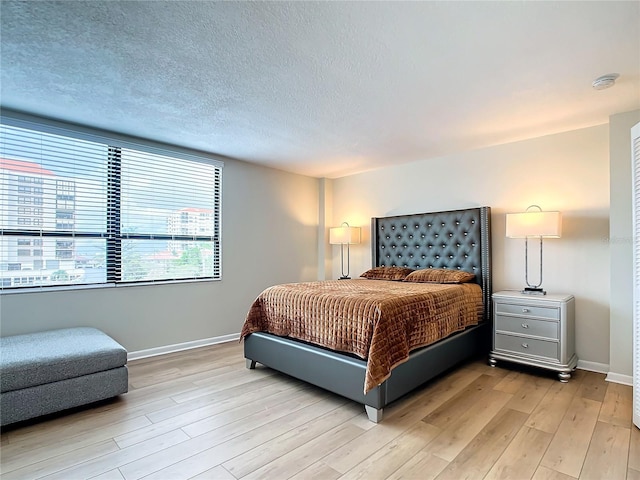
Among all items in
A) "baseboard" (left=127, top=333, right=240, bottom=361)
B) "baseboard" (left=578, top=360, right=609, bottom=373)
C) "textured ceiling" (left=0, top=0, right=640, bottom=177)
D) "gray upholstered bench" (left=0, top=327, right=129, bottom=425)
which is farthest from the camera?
"baseboard" (left=127, top=333, right=240, bottom=361)

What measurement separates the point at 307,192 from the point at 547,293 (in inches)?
131

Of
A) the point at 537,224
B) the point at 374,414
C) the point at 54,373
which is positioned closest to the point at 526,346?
the point at 537,224

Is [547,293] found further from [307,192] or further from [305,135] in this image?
[307,192]

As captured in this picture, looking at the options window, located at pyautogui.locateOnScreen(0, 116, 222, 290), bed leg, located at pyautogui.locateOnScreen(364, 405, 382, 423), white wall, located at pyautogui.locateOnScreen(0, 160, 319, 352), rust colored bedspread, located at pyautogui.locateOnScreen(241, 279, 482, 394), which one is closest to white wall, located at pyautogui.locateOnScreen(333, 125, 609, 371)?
rust colored bedspread, located at pyautogui.locateOnScreen(241, 279, 482, 394)

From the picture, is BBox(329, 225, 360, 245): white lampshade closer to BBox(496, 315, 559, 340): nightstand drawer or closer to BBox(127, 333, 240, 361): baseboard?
BBox(127, 333, 240, 361): baseboard

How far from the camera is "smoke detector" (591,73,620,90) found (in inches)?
84.6

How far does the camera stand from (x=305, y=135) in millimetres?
3312

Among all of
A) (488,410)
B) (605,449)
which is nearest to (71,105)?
(488,410)

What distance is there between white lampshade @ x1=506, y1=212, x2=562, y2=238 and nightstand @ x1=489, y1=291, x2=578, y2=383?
22.2 inches

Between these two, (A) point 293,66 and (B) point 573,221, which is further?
(B) point 573,221

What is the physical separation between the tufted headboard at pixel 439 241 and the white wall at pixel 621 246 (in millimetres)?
1000

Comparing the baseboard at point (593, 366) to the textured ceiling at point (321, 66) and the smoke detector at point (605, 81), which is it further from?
the smoke detector at point (605, 81)

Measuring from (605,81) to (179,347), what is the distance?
14.3 feet

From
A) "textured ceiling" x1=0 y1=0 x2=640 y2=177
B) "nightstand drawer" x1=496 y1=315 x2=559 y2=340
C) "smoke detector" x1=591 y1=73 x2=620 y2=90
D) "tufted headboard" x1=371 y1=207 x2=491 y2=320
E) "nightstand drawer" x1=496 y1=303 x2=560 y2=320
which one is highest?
"textured ceiling" x1=0 y1=0 x2=640 y2=177
